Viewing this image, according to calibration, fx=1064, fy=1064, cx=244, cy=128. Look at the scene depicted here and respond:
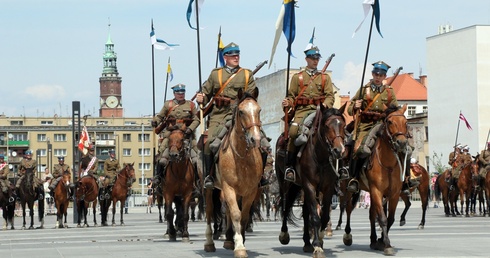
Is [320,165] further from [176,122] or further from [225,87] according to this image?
[176,122]

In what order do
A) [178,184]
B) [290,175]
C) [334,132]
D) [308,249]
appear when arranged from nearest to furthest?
1. [334,132]
2. [290,175]
3. [308,249]
4. [178,184]

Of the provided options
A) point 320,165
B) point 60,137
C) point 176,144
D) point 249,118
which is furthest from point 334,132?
point 60,137

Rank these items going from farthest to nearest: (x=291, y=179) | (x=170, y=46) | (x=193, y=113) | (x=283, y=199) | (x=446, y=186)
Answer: (x=446, y=186) < (x=170, y=46) < (x=193, y=113) < (x=283, y=199) < (x=291, y=179)

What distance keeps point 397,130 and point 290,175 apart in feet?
6.76

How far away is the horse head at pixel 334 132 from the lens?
17.5 m

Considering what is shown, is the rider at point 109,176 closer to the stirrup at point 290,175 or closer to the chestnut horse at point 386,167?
the chestnut horse at point 386,167

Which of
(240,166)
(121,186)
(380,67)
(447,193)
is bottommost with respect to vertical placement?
(447,193)

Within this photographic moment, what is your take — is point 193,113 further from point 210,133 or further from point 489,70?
point 489,70

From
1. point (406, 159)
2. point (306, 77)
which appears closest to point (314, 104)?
point (306, 77)

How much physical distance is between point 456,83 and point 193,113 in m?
92.3

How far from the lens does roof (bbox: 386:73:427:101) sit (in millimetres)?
136250

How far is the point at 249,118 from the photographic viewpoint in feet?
55.5

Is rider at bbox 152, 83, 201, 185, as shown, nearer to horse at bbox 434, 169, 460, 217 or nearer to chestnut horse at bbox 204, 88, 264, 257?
chestnut horse at bbox 204, 88, 264, 257

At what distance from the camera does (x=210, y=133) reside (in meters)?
19.1
